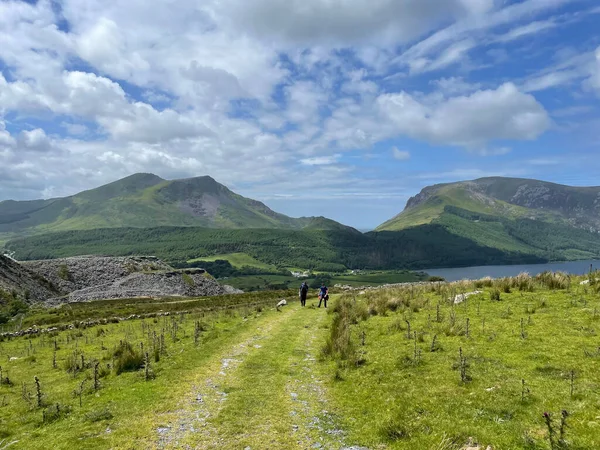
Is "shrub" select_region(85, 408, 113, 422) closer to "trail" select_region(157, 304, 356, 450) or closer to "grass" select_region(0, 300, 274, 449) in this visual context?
"grass" select_region(0, 300, 274, 449)

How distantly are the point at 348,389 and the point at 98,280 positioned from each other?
11147 centimetres

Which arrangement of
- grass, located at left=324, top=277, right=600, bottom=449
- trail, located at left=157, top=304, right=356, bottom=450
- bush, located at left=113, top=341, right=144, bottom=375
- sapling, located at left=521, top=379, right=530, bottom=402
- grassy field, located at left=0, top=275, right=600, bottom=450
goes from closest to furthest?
grass, located at left=324, top=277, right=600, bottom=449
grassy field, located at left=0, top=275, right=600, bottom=450
trail, located at left=157, top=304, right=356, bottom=450
sapling, located at left=521, top=379, right=530, bottom=402
bush, located at left=113, top=341, right=144, bottom=375

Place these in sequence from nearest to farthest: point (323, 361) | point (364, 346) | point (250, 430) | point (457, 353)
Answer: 1. point (250, 430)
2. point (457, 353)
3. point (323, 361)
4. point (364, 346)

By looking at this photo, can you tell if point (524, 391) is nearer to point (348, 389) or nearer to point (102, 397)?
point (348, 389)

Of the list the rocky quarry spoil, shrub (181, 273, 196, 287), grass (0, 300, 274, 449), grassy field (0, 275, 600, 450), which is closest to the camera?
grassy field (0, 275, 600, 450)

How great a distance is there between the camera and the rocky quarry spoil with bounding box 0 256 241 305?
85.1m

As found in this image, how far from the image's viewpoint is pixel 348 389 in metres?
13.2

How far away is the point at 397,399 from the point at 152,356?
12553mm

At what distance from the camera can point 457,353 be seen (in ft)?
48.9

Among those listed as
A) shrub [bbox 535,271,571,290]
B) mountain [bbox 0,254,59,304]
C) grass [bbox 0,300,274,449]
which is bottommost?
mountain [bbox 0,254,59,304]

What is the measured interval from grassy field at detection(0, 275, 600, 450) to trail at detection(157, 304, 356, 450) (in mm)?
53

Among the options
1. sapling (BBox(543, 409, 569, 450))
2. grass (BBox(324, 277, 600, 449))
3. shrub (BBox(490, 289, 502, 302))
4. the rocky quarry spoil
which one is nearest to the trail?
grass (BBox(324, 277, 600, 449))

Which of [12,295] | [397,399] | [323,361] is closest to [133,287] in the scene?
[12,295]

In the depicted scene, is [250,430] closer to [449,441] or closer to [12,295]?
[449,441]
